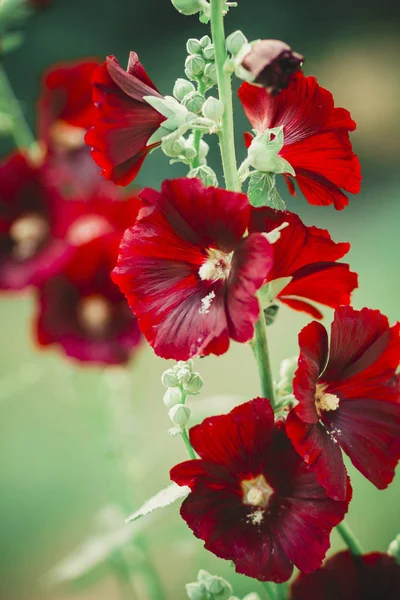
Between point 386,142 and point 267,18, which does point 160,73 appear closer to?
point 267,18

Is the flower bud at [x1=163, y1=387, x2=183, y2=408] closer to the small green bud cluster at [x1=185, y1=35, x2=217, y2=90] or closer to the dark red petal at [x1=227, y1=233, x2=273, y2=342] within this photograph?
the dark red petal at [x1=227, y1=233, x2=273, y2=342]

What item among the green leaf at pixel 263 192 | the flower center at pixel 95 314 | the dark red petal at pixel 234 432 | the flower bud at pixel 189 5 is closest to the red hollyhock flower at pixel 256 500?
the dark red petal at pixel 234 432

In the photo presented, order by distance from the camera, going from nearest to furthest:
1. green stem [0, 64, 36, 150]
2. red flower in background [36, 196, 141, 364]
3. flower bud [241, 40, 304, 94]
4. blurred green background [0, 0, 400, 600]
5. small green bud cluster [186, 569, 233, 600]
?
flower bud [241, 40, 304, 94]
small green bud cluster [186, 569, 233, 600]
red flower in background [36, 196, 141, 364]
green stem [0, 64, 36, 150]
blurred green background [0, 0, 400, 600]

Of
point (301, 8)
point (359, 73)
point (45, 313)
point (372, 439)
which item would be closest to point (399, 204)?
point (359, 73)

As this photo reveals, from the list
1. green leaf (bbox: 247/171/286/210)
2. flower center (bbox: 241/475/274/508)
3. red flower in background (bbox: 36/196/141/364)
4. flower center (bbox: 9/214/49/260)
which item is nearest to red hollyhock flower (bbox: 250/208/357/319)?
green leaf (bbox: 247/171/286/210)

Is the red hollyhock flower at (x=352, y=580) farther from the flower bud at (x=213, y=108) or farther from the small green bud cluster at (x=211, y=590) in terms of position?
the flower bud at (x=213, y=108)

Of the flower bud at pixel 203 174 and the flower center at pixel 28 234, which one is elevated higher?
the flower center at pixel 28 234
